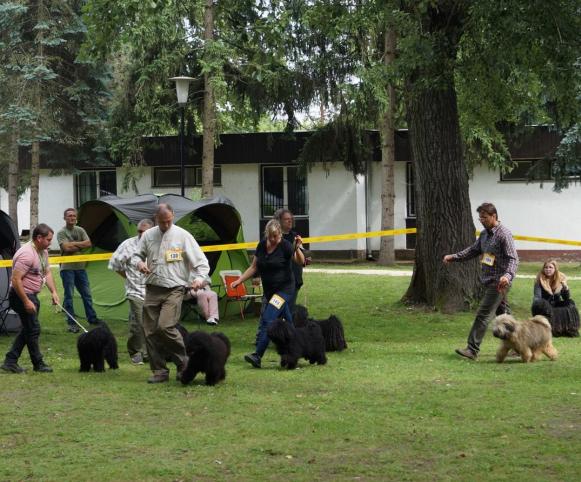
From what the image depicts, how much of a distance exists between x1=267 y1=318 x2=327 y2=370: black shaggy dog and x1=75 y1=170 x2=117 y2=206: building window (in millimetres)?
23899

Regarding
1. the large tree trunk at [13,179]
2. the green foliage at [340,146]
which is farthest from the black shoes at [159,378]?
the large tree trunk at [13,179]

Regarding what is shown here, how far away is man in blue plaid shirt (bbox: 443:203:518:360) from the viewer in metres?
11.6

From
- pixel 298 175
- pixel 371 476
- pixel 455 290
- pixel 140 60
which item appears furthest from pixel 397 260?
pixel 371 476

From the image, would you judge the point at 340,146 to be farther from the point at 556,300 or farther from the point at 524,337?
the point at 524,337

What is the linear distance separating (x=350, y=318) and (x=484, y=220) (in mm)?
5629

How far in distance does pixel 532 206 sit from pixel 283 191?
25.8ft

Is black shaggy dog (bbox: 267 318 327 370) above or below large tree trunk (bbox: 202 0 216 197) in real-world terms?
below

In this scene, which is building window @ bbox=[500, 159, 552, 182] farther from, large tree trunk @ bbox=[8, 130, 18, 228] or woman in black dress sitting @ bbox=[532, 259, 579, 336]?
large tree trunk @ bbox=[8, 130, 18, 228]

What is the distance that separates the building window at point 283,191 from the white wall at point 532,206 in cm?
541

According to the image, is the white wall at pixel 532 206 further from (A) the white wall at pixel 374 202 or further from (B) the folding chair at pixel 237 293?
(B) the folding chair at pixel 237 293

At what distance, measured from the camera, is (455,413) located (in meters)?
8.80

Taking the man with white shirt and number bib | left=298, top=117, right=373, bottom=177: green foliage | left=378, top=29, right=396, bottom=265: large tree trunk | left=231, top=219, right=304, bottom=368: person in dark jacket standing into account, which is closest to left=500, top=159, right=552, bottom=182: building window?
left=378, top=29, right=396, bottom=265: large tree trunk

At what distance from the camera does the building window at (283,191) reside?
108 ft

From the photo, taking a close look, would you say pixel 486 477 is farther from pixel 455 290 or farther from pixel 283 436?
pixel 455 290
